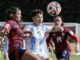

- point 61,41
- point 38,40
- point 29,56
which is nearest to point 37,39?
point 38,40

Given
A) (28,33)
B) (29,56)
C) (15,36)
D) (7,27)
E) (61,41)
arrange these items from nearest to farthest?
1. (29,56)
2. (7,27)
3. (15,36)
4. (28,33)
5. (61,41)

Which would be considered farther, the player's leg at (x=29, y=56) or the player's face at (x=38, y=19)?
the player's face at (x=38, y=19)

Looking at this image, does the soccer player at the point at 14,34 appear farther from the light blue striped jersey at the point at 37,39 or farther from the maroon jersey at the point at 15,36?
the light blue striped jersey at the point at 37,39

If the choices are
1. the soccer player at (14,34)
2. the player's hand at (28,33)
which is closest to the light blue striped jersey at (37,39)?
the player's hand at (28,33)

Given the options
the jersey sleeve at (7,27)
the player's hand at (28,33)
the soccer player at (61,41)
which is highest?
the jersey sleeve at (7,27)

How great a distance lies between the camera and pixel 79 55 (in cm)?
1950

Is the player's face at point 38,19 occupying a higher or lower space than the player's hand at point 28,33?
higher

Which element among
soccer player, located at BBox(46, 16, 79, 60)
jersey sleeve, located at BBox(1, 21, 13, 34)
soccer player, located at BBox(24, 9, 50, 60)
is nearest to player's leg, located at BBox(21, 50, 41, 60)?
jersey sleeve, located at BBox(1, 21, 13, 34)

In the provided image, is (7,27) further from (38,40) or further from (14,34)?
(38,40)

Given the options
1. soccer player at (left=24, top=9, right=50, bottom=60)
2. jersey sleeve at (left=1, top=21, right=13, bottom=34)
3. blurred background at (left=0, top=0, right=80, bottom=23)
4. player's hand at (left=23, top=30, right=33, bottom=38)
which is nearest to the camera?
jersey sleeve at (left=1, top=21, right=13, bottom=34)

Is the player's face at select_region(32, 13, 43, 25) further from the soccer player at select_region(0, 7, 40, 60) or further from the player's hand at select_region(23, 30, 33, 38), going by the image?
the soccer player at select_region(0, 7, 40, 60)

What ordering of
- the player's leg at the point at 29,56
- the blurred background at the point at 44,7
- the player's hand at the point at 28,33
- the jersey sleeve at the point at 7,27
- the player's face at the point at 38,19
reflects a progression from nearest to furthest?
the player's leg at the point at 29,56 < the jersey sleeve at the point at 7,27 < the player's hand at the point at 28,33 < the player's face at the point at 38,19 < the blurred background at the point at 44,7

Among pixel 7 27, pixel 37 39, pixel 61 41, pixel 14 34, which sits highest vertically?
pixel 7 27

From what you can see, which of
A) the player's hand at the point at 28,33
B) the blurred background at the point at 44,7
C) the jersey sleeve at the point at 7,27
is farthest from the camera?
the blurred background at the point at 44,7
